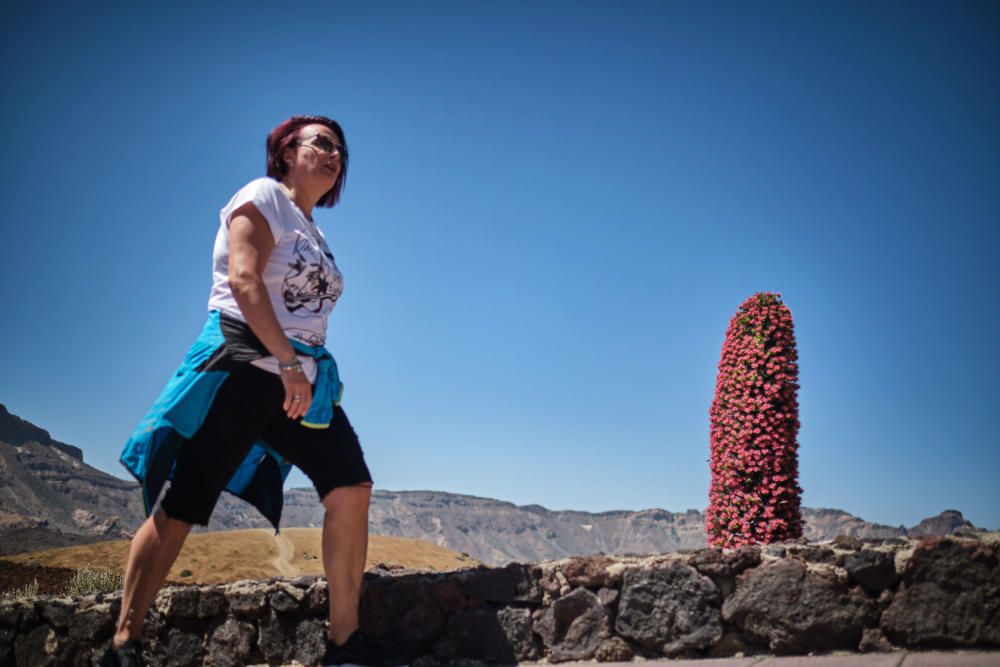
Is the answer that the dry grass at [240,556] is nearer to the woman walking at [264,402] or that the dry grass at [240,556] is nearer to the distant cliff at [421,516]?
the woman walking at [264,402]

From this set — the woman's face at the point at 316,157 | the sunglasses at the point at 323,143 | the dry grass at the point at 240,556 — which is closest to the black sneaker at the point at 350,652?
the woman's face at the point at 316,157

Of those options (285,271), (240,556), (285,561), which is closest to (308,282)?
(285,271)

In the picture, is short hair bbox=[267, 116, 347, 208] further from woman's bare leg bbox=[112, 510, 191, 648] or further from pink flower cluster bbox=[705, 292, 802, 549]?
pink flower cluster bbox=[705, 292, 802, 549]

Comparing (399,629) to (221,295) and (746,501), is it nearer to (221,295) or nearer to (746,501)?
(221,295)

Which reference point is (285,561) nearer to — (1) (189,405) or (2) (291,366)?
(1) (189,405)

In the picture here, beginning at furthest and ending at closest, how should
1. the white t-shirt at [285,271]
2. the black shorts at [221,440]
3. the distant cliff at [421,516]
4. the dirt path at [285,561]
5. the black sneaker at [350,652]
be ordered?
1. the distant cliff at [421,516]
2. the dirt path at [285,561]
3. the black sneaker at [350,652]
4. the white t-shirt at [285,271]
5. the black shorts at [221,440]

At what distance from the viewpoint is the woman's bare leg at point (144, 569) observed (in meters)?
2.66

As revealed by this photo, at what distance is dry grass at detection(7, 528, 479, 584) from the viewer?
22344 millimetres

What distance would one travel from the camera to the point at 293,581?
12.0ft

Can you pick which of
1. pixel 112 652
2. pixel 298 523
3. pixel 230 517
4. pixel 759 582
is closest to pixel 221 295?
pixel 112 652

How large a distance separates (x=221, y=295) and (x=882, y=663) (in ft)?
9.09

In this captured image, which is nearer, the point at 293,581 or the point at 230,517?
the point at 293,581

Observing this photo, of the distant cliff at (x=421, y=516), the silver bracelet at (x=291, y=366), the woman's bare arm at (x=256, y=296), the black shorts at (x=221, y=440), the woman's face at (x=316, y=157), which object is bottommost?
the distant cliff at (x=421, y=516)

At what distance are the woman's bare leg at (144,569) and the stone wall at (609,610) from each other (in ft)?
3.21
